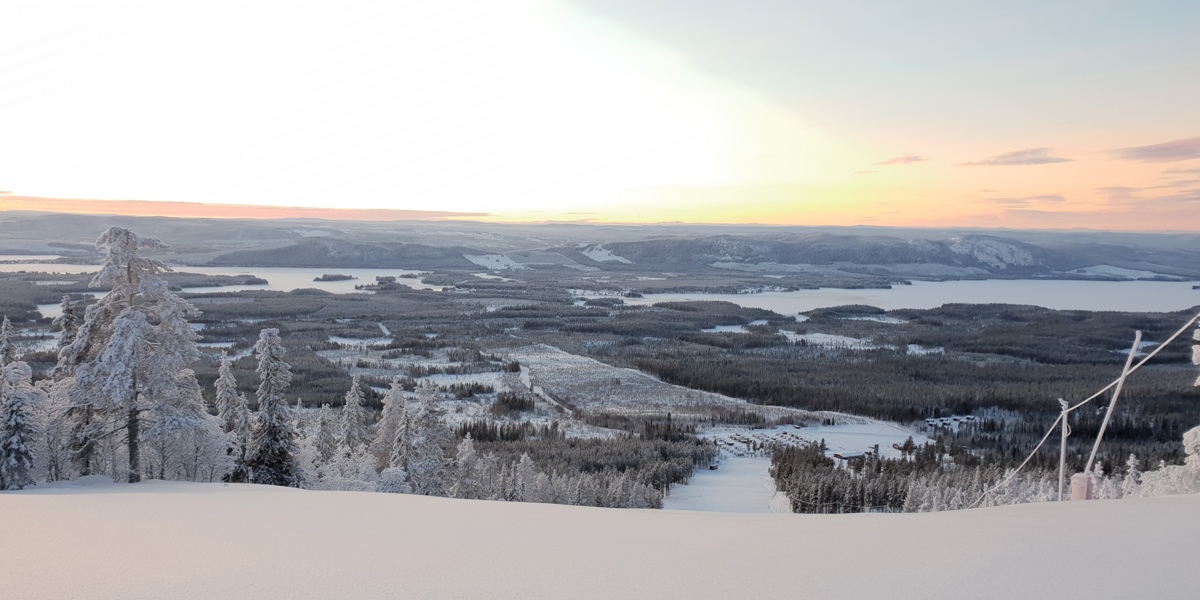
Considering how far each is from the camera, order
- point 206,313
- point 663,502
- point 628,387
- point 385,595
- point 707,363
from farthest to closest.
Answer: point 206,313
point 707,363
point 628,387
point 663,502
point 385,595

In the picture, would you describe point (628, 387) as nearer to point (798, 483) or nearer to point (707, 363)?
point (707, 363)

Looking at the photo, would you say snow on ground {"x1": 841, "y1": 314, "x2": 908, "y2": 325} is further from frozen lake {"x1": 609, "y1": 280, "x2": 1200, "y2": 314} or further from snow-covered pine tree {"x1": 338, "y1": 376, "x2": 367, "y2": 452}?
snow-covered pine tree {"x1": 338, "y1": 376, "x2": 367, "y2": 452}

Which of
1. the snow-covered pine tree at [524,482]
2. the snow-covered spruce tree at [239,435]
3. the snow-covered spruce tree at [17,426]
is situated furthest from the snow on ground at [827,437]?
the snow-covered spruce tree at [17,426]

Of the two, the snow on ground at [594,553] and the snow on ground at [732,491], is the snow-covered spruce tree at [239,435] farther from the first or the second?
the snow on ground at [732,491]

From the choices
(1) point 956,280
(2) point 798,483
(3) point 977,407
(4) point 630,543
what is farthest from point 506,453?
(1) point 956,280

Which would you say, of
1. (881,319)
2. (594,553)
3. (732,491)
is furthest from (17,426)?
(881,319)
